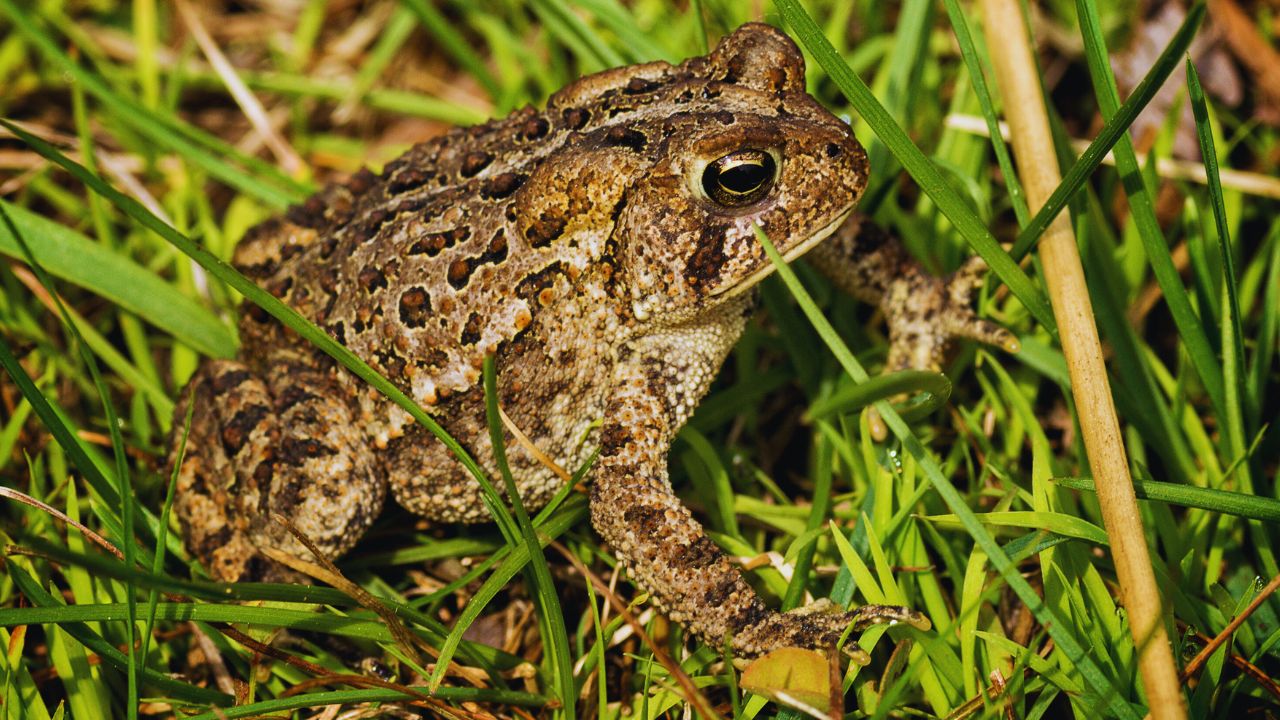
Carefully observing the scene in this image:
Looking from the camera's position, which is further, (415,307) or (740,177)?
(415,307)

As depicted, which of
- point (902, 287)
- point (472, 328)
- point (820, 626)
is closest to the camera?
point (820, 626)

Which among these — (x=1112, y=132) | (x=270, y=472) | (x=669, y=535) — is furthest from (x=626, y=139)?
(x=270, y=472)

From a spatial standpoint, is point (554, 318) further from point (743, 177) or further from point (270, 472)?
point (270, 472)

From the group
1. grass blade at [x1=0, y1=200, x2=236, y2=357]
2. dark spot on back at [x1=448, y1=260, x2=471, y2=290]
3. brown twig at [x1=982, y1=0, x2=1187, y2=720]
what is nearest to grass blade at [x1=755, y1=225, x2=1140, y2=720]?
brown twig at [x1=982, y1=0, x2=1187, y2=720]

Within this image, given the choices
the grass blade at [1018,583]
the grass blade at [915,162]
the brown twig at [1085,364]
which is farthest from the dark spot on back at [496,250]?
the brown twig at [1085,364]

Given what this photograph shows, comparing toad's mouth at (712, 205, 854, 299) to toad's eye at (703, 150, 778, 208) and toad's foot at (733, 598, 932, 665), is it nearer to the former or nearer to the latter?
toad's eye at (703, 150, 778, 208)

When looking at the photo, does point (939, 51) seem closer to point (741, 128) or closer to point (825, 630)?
point (741, 128)

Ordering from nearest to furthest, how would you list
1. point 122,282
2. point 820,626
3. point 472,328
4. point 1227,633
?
point 1227,633, point 820,626, point 472,328, point 122,282
